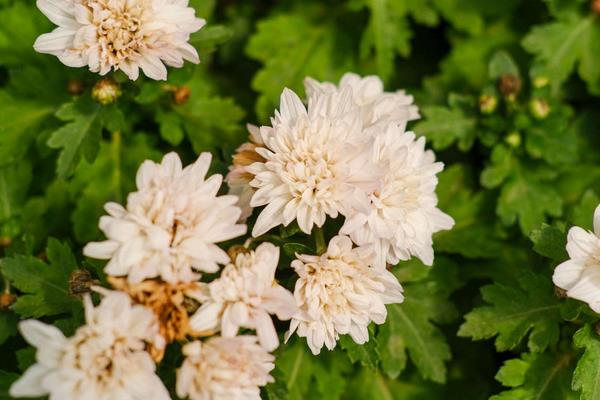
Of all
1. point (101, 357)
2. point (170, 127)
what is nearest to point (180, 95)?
point (170, 127)

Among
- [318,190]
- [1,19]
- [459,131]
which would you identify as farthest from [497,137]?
[1,19]

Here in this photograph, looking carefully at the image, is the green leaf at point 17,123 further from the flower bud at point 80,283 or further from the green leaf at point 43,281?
the flower bud at point 80,283

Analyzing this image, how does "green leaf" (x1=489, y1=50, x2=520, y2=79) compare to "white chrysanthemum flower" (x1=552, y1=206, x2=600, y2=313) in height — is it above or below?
A: above

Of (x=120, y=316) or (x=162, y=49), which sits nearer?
(x=120, y=316)

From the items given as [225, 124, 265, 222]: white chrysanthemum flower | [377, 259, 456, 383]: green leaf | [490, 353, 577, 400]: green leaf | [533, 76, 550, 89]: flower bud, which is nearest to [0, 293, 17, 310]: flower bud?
[225, 124, 265, 222]: white chrysanthemum flower

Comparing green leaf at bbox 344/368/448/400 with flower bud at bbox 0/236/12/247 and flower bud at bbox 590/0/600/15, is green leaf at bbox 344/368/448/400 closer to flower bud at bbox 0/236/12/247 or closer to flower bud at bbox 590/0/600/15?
flower bud at bbox 0/236/12/247

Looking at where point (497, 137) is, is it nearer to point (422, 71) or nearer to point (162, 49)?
point (422, 71)
